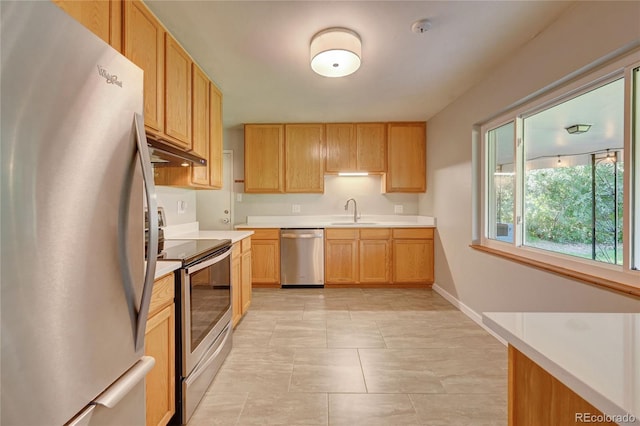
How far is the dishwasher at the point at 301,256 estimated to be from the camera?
4.05 metres

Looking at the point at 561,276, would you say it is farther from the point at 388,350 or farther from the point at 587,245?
the point at 388,350

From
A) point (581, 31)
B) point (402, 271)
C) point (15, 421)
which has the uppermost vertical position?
point (581, 31)

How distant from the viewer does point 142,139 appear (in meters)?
0.90

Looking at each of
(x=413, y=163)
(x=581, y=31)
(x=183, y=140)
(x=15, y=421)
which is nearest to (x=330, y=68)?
(x=183, y=140)

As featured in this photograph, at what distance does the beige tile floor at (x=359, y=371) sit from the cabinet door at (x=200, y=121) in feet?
4.85

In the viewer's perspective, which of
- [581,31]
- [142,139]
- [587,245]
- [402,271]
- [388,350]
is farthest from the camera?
[402,271]

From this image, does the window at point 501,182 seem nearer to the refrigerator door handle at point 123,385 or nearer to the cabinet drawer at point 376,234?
the cabinet drawer at point 376,234

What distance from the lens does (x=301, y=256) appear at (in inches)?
160

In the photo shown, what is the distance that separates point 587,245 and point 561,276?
Result: 25 centimetres

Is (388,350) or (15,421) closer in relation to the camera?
(15,421)

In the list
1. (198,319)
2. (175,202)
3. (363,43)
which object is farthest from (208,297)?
(363,43)

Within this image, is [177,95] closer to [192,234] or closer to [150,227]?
[192,234]

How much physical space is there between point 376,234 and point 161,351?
315 centimetres

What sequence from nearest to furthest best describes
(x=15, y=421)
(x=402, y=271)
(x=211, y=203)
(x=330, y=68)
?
(x=15, y=421) < (x=330, y=68) < (x=402, y=271) < (x=211, y=203)
